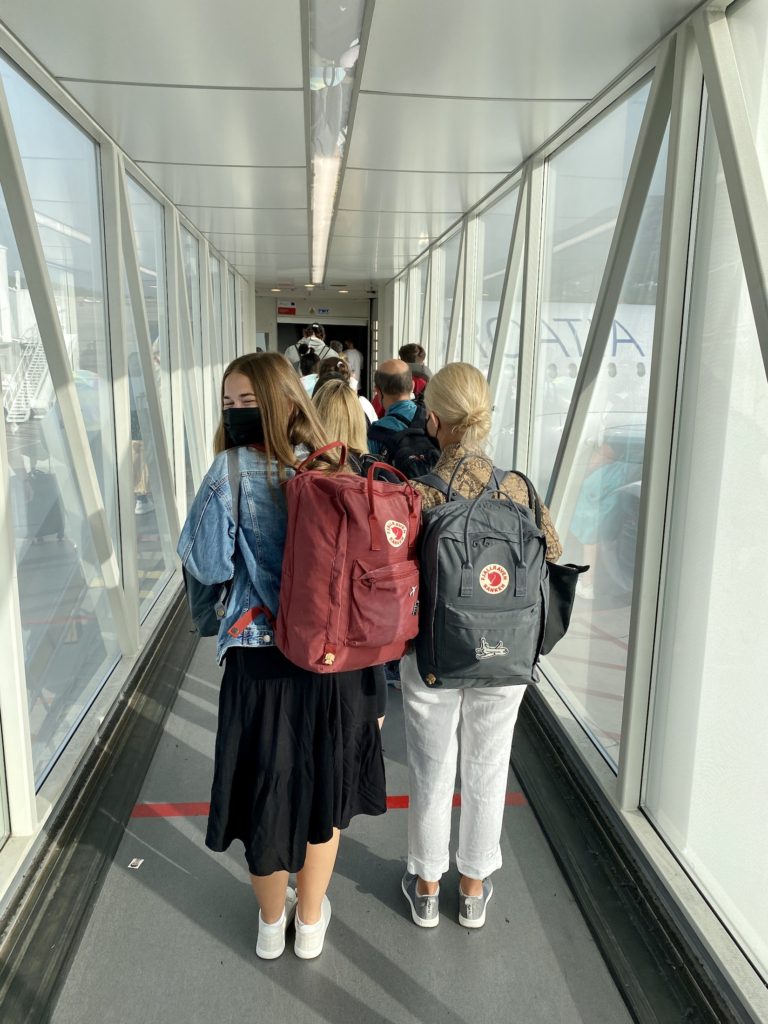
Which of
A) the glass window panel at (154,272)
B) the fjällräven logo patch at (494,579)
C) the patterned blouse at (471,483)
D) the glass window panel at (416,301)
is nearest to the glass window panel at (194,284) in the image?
the glass window panel at (154,272)

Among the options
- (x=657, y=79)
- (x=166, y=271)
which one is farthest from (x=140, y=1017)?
(x=166, y=271)

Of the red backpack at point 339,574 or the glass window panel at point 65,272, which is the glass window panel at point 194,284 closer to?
the glass window panel at point 65,272

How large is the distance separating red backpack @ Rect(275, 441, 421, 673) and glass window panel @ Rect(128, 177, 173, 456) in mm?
3320

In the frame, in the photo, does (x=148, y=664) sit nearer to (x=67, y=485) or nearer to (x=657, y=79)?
(x=67, y=485)

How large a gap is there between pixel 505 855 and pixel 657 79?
2620 millimetres

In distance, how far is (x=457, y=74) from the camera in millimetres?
2924

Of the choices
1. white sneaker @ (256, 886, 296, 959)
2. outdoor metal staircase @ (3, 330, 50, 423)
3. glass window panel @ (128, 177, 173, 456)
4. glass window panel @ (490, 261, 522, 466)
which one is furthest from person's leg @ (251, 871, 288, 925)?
glass window panel @ (128, 177, 173, 456)

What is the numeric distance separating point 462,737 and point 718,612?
0.81 m

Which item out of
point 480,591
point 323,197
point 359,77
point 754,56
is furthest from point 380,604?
point 323,197

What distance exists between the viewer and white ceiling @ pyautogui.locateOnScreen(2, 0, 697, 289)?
2.36 m

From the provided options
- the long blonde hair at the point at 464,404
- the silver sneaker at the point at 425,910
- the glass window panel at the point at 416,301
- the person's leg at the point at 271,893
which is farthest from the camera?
the glass window panel at the point at 416,301

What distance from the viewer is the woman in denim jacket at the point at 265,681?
1.87 meters

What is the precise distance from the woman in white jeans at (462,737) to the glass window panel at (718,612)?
49 cm

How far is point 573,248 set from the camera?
3686mm
